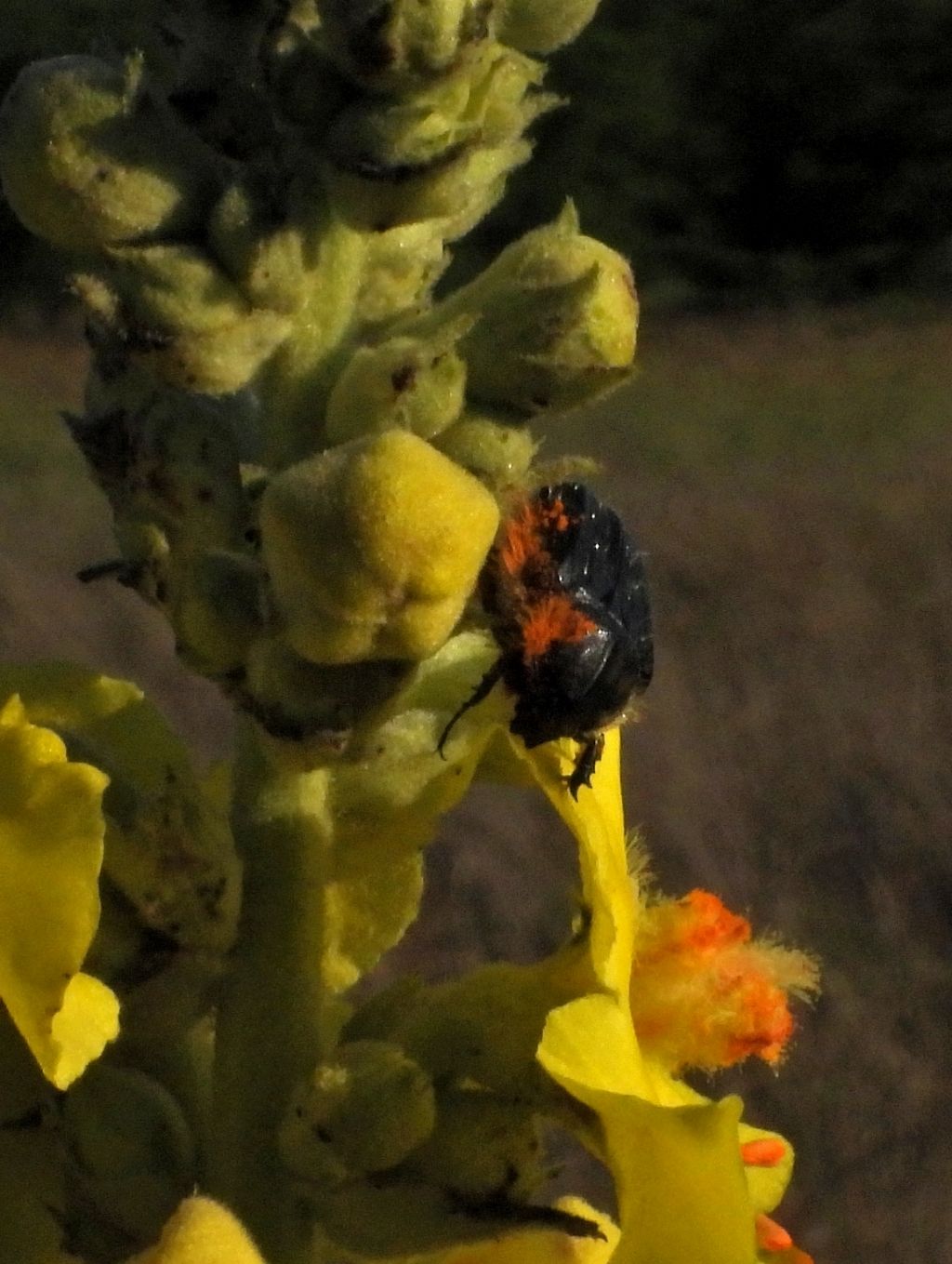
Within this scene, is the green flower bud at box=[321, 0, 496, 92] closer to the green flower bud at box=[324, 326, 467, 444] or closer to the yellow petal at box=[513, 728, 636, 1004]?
the green flower bud at box=[324, 326, 467, 444]

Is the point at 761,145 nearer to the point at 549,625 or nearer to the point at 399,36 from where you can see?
the point at 549,625

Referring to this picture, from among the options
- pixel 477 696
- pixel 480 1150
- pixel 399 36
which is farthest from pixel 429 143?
pixel 480 1150

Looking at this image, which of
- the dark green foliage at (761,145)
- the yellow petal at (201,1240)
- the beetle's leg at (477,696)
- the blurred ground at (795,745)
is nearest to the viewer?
the yellow petal at (201,1240)

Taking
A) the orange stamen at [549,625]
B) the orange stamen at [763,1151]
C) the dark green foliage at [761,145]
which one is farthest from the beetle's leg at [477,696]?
the dark green foliage at [761,145]

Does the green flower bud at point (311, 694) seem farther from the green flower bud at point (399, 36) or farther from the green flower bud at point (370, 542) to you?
the green flower bud at point (399, 36)

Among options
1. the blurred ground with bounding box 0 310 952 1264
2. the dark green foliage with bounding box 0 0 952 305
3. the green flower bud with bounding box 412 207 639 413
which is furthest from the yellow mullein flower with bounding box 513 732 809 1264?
the dark green foliage with bounding box 0 0 952 305

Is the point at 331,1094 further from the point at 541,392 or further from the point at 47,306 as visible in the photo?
the point at 47,306
